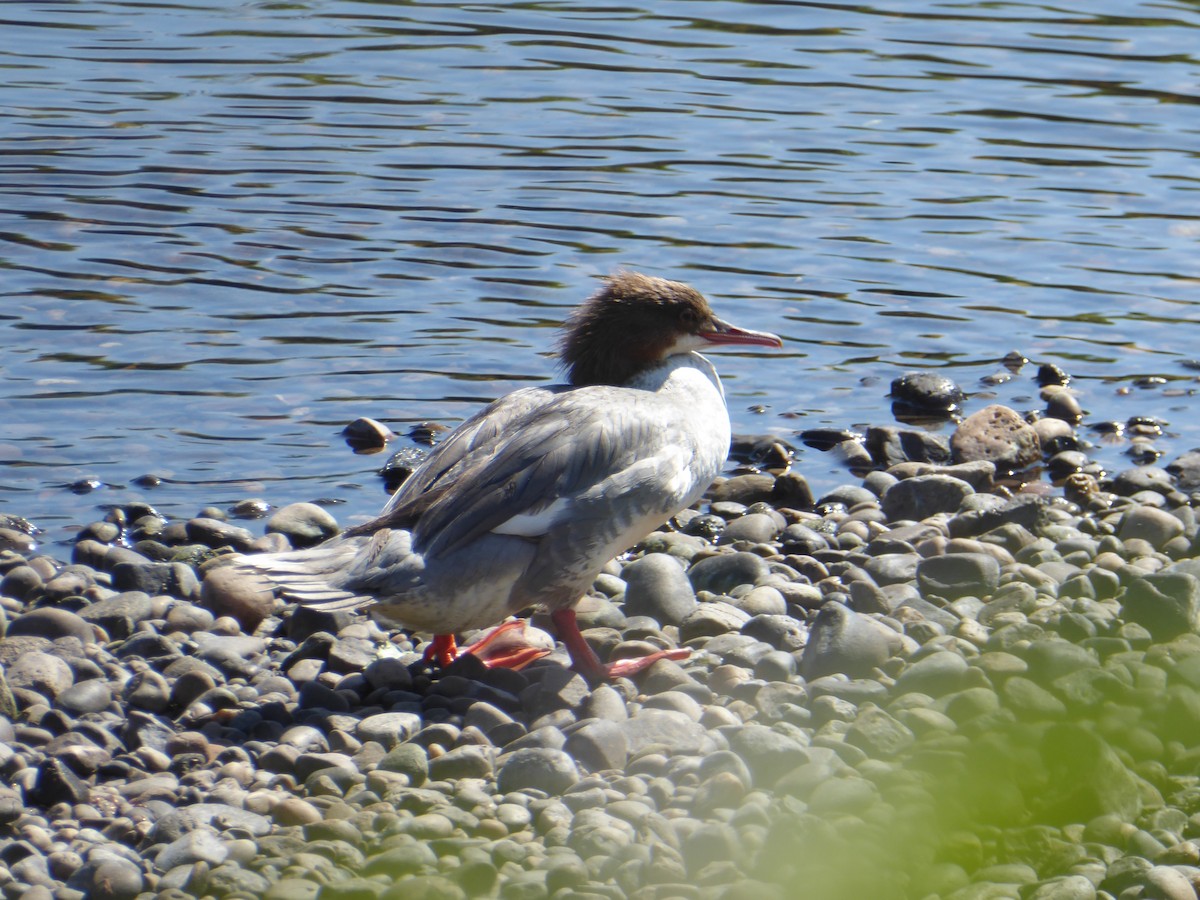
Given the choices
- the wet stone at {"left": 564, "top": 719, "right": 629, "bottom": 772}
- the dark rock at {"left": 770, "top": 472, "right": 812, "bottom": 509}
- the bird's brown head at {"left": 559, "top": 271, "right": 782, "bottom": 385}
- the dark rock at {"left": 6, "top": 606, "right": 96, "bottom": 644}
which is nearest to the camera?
the wet stone at {"left": 564, "top": 719, "right": 629, "bottom": 772}

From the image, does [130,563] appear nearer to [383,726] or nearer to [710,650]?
[383,726]

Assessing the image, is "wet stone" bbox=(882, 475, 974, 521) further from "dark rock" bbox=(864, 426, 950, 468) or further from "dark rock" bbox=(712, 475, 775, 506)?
"dark rock" bbox=(864, 426, 950, 468)

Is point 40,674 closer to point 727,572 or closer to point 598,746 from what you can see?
point 598,746

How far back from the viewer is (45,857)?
3693 millimetres

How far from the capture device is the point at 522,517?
4.74 meters

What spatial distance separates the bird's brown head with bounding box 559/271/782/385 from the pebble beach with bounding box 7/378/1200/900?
0.76 metres

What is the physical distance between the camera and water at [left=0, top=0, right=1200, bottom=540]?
7977mm

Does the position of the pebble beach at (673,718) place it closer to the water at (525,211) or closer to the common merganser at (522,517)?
the common merganser at (522,517)

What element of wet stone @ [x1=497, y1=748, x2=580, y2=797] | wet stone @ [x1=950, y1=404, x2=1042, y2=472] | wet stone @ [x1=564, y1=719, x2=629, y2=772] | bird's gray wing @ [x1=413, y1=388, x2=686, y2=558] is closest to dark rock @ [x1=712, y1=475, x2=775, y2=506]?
wet stone @ [x1=950, y1=404, x2=1042, y2=472]

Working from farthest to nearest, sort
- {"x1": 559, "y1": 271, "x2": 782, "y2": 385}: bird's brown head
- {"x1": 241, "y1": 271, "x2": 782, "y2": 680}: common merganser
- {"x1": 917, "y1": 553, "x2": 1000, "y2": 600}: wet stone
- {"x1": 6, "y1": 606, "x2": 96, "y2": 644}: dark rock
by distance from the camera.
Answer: {"x1": 559, "y1": 271, "x2": 782, "y2": 385}: bird's brown head → {"x1": 917, "y1": 553, "x2": 1000, "y2": 600}: wet stone → {"x1": 6, "y1": 606, "x2": 96, "y2": 644}: dark rock → {"x1": 241, "y1": 271, "x2": 782, "y2": 680}: common merganser

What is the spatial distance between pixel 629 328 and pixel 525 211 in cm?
471

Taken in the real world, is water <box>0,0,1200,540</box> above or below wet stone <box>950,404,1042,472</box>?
above

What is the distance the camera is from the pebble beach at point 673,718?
9.75 feet

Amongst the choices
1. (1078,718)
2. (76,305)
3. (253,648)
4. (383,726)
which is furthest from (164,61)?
(1078,718)
